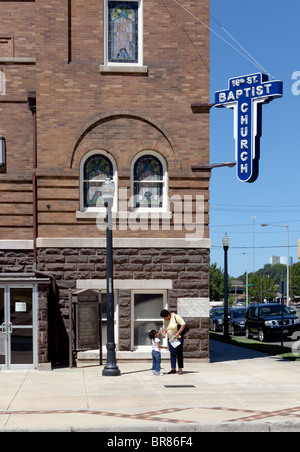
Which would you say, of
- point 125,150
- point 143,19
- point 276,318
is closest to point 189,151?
point 125,150

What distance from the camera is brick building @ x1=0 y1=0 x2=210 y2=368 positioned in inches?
755

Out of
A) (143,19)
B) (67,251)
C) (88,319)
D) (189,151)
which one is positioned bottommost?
(88,319)

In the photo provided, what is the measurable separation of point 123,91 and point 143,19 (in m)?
2.00

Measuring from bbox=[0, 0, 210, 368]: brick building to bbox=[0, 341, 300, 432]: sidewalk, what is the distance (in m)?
2.08

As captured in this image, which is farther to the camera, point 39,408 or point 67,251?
point 67,251

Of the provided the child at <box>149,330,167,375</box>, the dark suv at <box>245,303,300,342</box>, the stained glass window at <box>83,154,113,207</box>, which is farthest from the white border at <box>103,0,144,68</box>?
the dark suv at <box>245,303,300,342</box>

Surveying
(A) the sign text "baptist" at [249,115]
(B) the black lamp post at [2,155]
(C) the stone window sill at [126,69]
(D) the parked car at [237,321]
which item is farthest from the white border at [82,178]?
(D) the parked car at [237,321]

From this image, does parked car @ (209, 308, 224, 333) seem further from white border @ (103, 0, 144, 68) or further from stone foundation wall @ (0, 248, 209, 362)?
white border @ (103, 0, 144, 68)

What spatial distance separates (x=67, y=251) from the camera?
19.1 meters

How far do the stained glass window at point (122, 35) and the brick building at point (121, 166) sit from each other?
3cm

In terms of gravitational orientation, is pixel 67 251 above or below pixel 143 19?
below

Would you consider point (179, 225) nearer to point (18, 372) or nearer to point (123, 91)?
point (123, 91)
